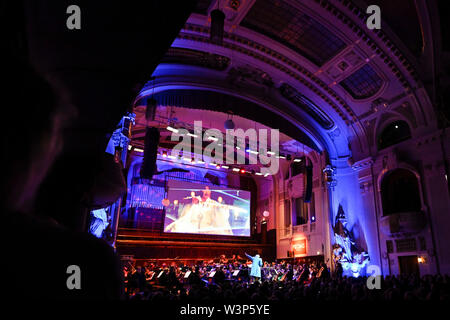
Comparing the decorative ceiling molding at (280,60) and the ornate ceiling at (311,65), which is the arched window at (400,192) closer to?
the ornate ceiling at (311,65)

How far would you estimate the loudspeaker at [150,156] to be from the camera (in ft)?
40.2

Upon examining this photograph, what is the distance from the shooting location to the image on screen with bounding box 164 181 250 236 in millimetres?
24172

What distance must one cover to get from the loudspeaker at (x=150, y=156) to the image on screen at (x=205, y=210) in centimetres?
1224

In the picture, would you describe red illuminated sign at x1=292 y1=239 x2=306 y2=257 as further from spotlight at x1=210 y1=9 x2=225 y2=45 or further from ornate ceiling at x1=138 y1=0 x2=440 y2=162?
spotlight at x1=210 y1=9 x2=225 y2=45

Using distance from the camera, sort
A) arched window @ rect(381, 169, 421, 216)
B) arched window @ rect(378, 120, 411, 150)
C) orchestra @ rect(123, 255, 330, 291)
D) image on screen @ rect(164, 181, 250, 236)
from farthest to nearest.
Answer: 1. image on screen @ rect(164, 181, 250, 236)
2. arched window @ rect(378, 120, 411, 150)
3. arched window @ rect(381, 169, 421, 216)
4. orchestra @ rect(123, 255, 330, 291)

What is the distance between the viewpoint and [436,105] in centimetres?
1345

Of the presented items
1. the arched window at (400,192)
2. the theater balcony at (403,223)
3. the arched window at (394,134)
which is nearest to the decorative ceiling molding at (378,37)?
the arched window at (394,134)

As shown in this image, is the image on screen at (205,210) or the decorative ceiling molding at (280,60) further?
the image on screen at (205,210)

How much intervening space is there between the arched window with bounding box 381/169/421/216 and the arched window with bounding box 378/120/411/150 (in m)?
1.61

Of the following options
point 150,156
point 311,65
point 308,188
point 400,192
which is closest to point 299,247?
point 308,188

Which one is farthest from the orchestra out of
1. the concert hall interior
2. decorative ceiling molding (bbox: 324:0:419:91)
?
decorative ceiling molding (bbox: 324:0:419:91)
